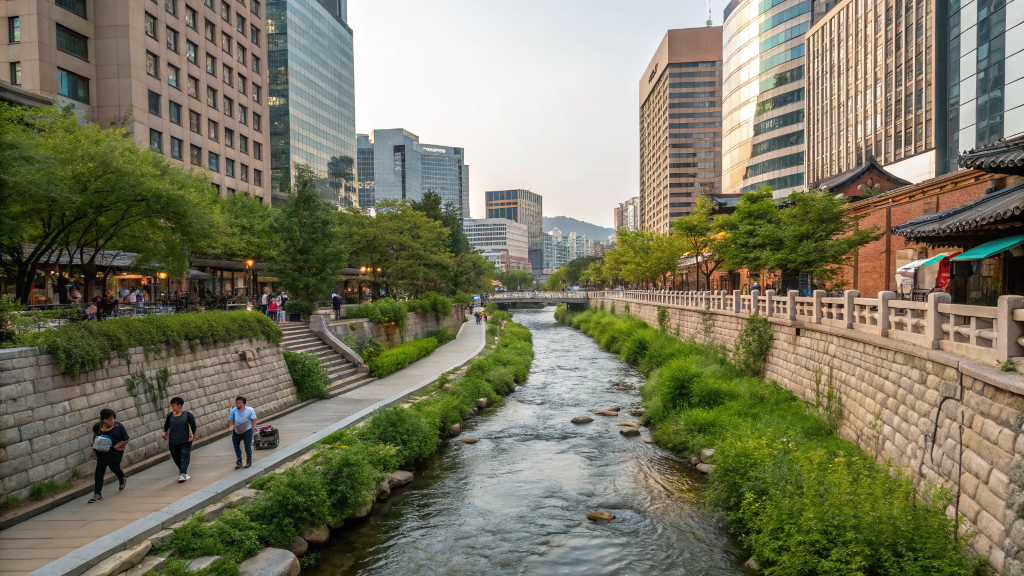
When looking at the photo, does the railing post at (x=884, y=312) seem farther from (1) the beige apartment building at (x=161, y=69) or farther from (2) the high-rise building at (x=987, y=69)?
(1) the beige apartment building at (x=161, y=69)

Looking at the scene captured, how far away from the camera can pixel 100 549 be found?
27.2 feet

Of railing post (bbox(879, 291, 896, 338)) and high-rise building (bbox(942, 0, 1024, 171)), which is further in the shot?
high-rise building (bbox(942, 0, 1024, 171))

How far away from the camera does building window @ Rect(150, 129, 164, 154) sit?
4088 centimetres

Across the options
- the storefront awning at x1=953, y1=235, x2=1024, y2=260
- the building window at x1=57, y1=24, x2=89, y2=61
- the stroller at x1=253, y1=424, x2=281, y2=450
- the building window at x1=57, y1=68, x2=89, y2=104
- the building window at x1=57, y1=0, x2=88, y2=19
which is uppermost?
the building window at x1=57, y1=0, x2=88, y2=19

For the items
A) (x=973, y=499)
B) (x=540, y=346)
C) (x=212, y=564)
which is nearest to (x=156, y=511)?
(x=212, y=564)

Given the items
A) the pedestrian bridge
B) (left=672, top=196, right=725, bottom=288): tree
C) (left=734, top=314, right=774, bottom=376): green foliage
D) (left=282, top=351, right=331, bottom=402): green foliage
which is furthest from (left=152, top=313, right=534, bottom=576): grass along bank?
the pedestrian bridge

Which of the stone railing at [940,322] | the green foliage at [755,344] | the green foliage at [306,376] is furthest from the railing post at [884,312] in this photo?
the green foliage at [306,376]

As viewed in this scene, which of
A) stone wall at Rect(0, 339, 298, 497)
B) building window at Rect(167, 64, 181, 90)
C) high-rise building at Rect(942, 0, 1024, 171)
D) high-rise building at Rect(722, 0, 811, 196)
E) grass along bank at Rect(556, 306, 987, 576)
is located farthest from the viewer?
high-rise building at Rect(722, 0, 811, 196)

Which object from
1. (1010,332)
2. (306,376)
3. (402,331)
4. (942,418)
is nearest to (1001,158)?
(1010,332)

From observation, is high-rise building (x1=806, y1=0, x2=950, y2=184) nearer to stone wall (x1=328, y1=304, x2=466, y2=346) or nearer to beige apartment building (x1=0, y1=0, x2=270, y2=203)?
stone wall (x1=328, y1=304, x2=466, y2=346)

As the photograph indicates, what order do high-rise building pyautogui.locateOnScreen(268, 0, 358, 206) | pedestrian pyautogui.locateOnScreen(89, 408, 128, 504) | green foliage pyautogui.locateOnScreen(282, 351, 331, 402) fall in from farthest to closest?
high-rise building pyautogui.locateOnScreen(268, 0, 358, 206) < green foliage pyautogui.locateOnScreen(282, 351, 331, 402) < pedestrian pyautogui.locateOnScreen(89, 408, 128, 504)

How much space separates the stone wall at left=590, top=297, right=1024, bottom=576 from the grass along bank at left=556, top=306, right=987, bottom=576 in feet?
1.23

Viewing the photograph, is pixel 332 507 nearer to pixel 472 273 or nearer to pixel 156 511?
pixel 156 511

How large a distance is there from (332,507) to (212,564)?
3.00 meters
